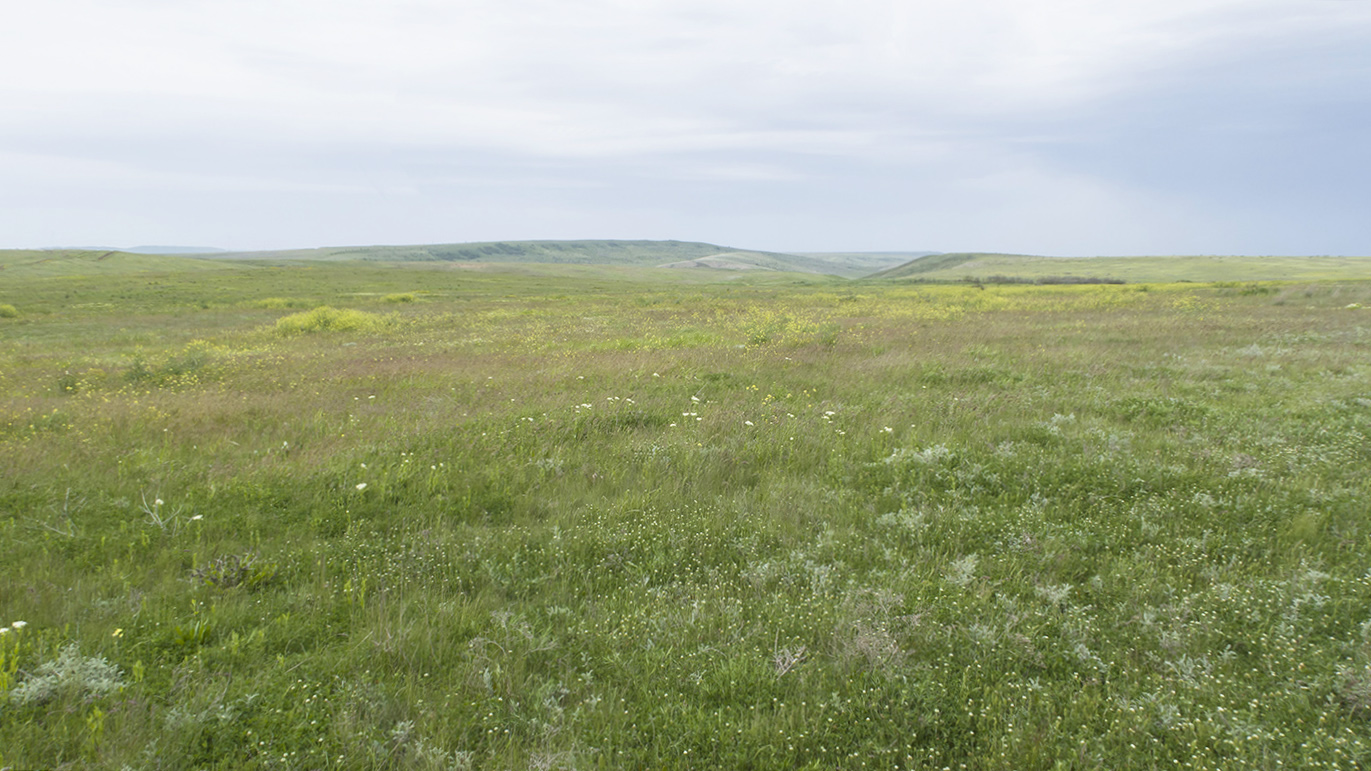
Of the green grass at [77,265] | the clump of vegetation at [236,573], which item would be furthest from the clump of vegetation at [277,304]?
the green grass at [77,265]

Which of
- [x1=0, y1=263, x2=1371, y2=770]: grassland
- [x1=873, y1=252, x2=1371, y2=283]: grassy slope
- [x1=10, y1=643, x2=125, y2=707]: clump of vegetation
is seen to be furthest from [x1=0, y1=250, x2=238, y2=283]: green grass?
[x1=873, y1=252, x2=1371, y2=283]: grassy slope

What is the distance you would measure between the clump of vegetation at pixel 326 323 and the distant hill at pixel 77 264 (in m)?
78.8

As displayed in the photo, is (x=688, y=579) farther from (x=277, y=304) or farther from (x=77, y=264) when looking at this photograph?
(x=77, y=264)

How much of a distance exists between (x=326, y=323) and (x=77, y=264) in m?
96.7

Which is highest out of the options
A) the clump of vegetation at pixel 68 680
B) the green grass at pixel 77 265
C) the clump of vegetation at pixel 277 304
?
the green grass at pixel 77 265

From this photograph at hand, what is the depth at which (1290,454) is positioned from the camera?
7234mm

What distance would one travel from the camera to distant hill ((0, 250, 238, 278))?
78.5 meters

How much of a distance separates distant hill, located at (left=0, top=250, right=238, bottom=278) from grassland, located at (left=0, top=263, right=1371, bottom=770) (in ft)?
323

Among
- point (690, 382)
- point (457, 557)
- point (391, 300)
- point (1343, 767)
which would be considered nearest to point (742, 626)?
point (457, 557)

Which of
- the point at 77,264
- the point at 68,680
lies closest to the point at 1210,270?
the point at 68,680

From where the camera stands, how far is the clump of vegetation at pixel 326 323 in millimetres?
24016

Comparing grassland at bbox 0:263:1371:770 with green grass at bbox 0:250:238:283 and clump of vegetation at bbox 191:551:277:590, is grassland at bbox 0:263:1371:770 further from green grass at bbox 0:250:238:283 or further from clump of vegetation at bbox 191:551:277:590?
green grass at bbox 0:250:238:283

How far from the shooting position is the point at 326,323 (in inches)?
999

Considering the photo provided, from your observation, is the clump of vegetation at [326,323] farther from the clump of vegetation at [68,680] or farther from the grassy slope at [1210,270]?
the grassy slope at [1210,270]
